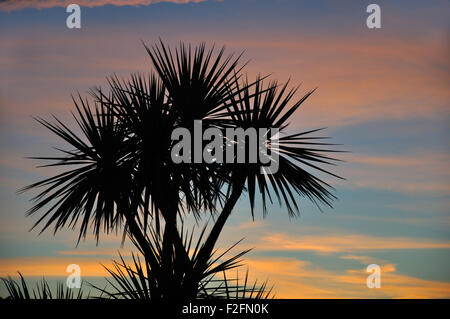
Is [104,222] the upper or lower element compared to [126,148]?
lower

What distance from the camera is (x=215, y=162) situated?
680 centimetres

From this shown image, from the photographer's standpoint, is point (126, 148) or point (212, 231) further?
point (126, 148)

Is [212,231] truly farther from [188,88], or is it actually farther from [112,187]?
[188,88]

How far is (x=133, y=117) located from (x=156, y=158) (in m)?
0.62

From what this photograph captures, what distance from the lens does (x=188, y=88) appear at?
7.09m
